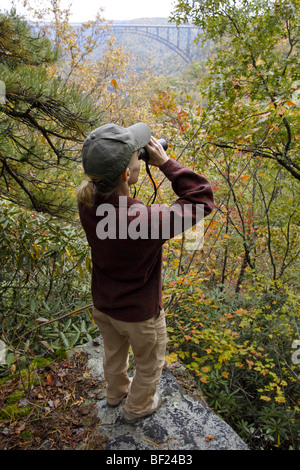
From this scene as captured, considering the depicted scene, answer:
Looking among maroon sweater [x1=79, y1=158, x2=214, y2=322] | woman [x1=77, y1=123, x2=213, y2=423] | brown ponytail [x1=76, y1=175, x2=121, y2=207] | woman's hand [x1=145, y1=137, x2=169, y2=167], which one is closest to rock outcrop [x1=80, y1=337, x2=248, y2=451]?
woman [x1=77, y1=123, x2=213, y2=423]

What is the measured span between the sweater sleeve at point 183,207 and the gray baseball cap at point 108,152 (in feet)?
0.61

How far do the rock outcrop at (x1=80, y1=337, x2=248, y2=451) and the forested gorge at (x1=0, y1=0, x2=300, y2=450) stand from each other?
27cm

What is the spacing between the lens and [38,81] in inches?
67.7

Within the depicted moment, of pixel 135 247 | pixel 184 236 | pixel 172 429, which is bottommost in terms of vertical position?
pixel 172 429

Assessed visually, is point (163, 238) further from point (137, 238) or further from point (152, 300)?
point (152, 300)

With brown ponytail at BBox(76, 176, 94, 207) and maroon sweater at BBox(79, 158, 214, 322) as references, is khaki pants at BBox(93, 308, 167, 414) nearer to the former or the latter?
maroon sweater at BBox(79, 158, 214, 322)

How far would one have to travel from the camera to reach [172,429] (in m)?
1.47

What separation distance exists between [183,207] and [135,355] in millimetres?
758

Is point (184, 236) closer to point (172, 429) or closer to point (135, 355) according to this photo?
point (135, 355)

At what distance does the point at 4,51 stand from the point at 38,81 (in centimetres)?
84

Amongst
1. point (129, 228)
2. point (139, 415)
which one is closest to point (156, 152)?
point (129, 228)

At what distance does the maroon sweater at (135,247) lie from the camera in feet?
3.35

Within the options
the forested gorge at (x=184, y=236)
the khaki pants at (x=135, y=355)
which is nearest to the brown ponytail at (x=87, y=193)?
the khaki pants at (x=135, y=355)

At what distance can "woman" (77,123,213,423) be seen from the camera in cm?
101
